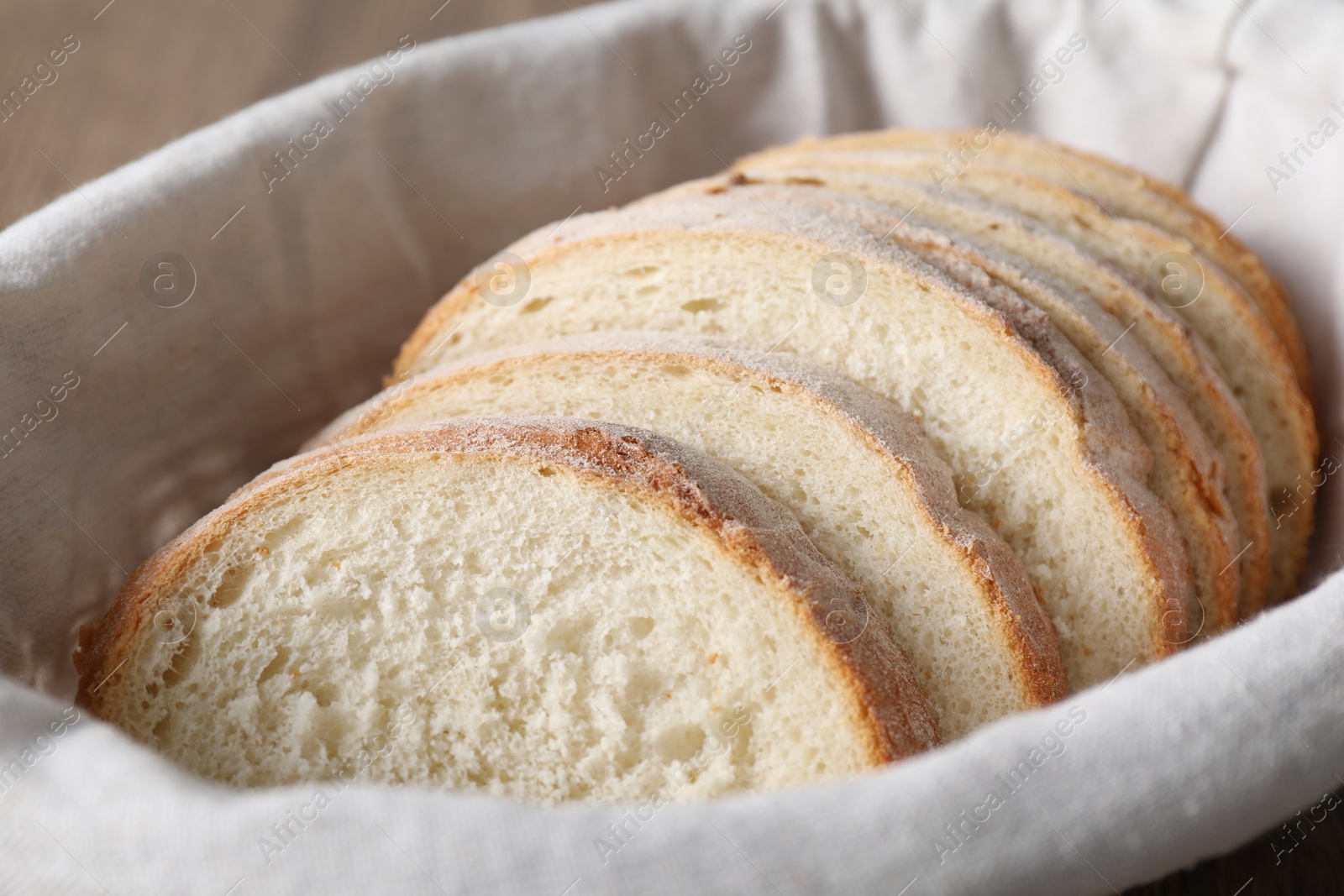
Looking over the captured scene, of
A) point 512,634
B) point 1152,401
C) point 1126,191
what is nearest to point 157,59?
point 512,634

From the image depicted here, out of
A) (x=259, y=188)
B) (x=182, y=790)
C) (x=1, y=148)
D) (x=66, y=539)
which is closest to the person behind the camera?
(x=182, y=790)

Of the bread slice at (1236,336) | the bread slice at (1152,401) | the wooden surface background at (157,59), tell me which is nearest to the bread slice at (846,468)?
the bread slice at (1152,401)

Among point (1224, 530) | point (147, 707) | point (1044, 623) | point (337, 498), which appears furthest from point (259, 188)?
point (1224, 530)

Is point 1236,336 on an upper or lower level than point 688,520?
lower

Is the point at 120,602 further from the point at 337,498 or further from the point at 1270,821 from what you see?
the point at 1270,821

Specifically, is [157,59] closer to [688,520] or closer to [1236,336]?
[688,520]

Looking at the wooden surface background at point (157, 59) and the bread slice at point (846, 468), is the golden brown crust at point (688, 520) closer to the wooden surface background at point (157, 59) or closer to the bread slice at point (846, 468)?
the bread slice at point (846, 468)
